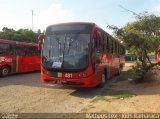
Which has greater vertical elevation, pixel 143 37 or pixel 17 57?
pixel 143 37

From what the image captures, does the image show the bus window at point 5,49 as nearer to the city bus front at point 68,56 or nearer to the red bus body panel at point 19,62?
the red bus body panel at point 19,62

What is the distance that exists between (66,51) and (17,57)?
10.3 meters

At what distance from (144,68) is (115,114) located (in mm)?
7171

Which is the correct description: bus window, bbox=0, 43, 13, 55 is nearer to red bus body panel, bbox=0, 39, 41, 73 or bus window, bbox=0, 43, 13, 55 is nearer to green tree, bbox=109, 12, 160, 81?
red bus body panel, bbox=0, 39, 41, 73

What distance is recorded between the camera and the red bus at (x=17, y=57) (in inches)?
741

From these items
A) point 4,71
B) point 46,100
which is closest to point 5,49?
point 4,71

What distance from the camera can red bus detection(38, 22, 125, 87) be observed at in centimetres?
1095

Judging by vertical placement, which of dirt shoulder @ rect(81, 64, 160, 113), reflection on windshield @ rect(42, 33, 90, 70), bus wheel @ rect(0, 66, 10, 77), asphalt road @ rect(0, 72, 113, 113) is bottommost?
asphalt road @ rect(0, 72, 113, 113)

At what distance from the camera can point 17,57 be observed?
20453mm

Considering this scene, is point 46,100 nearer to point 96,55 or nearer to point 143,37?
point 96,55

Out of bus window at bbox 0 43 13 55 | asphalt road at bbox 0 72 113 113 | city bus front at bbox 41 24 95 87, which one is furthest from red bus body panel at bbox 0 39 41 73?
city bus front at bbox 41 24 95 87

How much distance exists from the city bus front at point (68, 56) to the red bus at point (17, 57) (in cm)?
813

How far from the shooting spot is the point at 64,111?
8125 mm

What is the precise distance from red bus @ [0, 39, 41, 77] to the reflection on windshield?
8.18 meters
